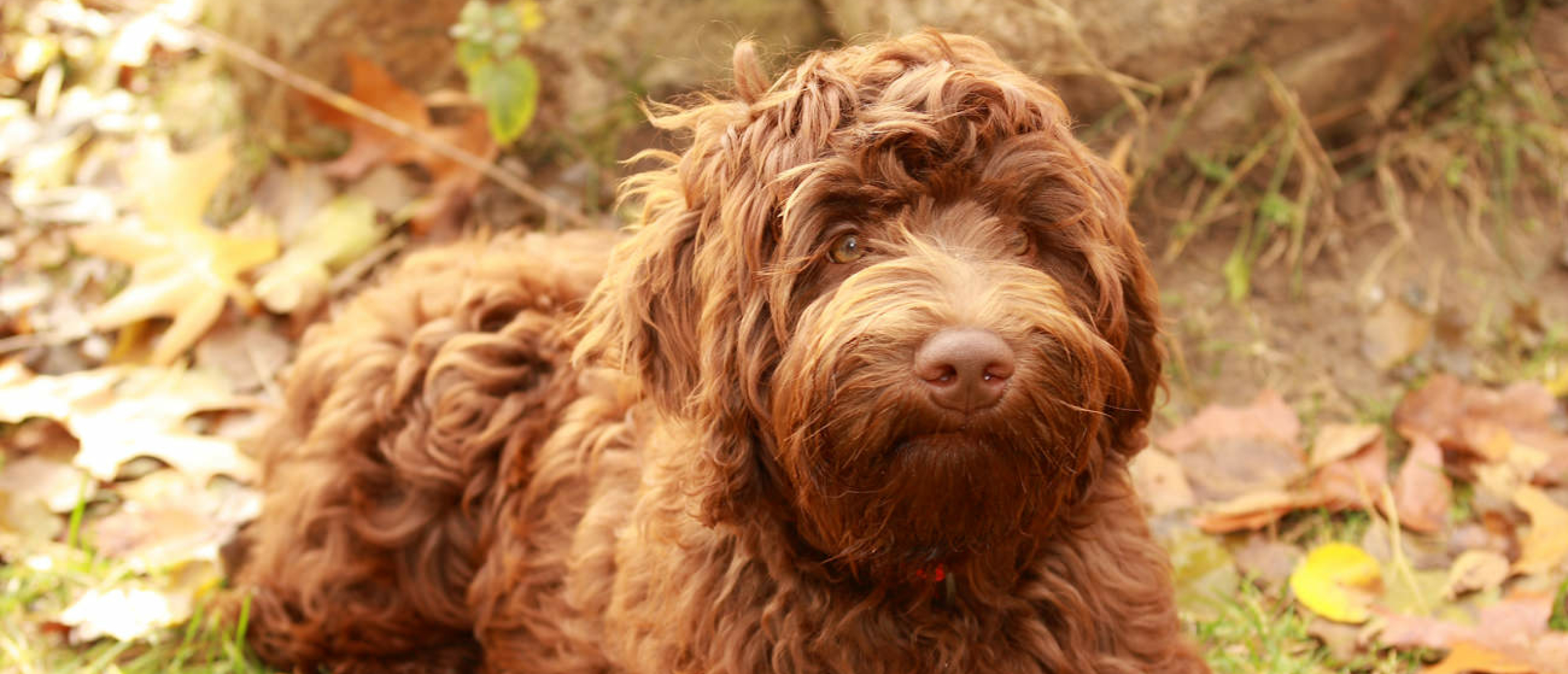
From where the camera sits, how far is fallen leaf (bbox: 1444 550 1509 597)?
4.06m

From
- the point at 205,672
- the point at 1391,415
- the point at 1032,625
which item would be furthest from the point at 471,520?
the point at 1391,415

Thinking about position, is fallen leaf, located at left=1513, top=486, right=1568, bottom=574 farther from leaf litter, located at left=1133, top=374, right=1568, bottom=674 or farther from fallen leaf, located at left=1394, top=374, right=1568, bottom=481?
fallen leaf, located at left=1394, top=374, right=1568, bottom=481

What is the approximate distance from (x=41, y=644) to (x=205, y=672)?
51 cm

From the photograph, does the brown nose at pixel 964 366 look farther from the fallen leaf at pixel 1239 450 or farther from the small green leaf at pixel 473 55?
the small green leaf at pixel 473 55

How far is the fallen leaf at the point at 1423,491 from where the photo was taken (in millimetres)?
4340

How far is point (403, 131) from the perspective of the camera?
553 cm

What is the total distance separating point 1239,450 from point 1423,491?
0.54 m

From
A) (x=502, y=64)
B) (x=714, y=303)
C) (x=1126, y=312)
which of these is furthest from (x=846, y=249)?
(x=502, y=64)

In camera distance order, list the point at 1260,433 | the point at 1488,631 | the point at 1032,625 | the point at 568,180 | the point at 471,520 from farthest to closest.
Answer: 1. the point at 568,180
2. the point at 1260,433
3. the point at 471,520
4. the point at 1488,631
5. the point at 1032,625

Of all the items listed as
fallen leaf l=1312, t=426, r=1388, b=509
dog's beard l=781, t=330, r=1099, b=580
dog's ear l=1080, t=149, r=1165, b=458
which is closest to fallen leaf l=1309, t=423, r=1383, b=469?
fallen leaf l=1312, t=426, r=1388, b=509

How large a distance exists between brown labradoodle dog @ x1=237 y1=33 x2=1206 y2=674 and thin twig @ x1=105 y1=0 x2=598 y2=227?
1870 millimetres

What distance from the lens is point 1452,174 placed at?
520 centimetres

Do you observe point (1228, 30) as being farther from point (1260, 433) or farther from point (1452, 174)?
point (1260, 433)

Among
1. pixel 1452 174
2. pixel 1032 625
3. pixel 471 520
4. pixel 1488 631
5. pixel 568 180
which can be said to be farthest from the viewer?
pixel 568 180
